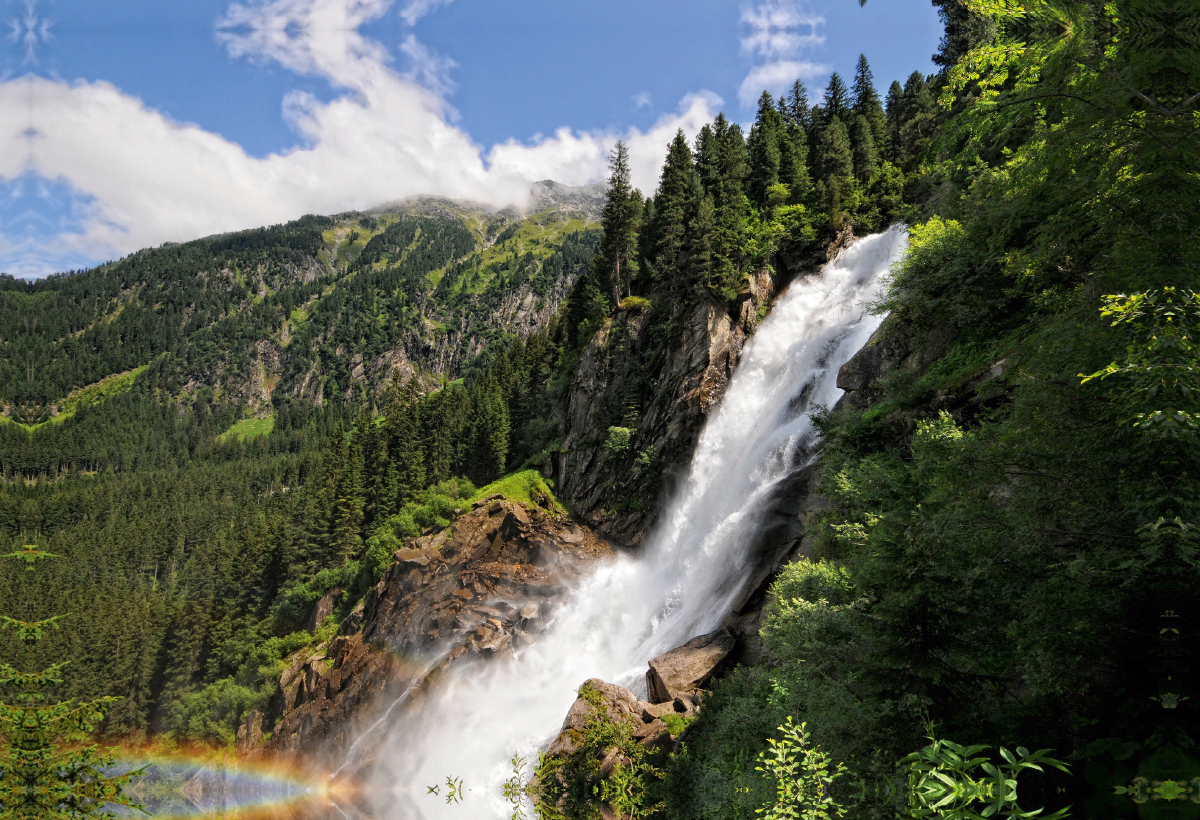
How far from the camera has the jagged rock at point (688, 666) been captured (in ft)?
72.1

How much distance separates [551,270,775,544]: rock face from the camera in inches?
1682

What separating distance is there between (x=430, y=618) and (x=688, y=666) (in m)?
26.8

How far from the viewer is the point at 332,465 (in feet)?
221

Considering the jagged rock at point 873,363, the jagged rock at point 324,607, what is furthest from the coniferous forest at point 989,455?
the jagged rock at point 324,607

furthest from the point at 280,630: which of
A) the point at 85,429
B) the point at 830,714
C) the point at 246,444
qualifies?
the point at 85,429

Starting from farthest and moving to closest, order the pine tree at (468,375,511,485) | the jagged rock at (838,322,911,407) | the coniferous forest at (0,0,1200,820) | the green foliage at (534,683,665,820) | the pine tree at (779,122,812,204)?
the pine tree at (468,375,511,485), the pine tree at (779,122,812,204), the jagged rock at (838,322,911,407), the green foliage at (534,683,665,820), the coniferous forest at (0,0,1200,820)

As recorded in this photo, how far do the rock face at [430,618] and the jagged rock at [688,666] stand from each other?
19275mm

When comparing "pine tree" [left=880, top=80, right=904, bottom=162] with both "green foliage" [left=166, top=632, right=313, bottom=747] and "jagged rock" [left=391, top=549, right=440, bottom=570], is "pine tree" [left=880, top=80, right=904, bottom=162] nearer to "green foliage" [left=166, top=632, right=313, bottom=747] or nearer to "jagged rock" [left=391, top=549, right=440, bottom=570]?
"jagged rock" [left=391, top=549, right=440, bottom=570]

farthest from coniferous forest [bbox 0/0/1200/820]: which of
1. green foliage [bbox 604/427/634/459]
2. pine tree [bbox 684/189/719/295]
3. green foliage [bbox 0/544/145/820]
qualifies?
green foliage [bbox 0/544/145/820]

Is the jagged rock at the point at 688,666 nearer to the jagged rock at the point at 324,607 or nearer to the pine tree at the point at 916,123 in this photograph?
the pine tree at the point at 916,123

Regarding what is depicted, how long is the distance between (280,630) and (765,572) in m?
57.4

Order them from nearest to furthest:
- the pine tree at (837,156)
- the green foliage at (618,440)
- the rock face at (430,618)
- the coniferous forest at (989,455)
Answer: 1. the coniferous forest at (989,455)
2. the rock face at (430,618)
3. the green foliage at (618,440)
4. the pine tree at (837,156)

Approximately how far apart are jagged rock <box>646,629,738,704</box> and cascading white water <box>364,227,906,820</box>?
3.73 metres

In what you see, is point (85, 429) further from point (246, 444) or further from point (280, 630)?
point (280, 630)
